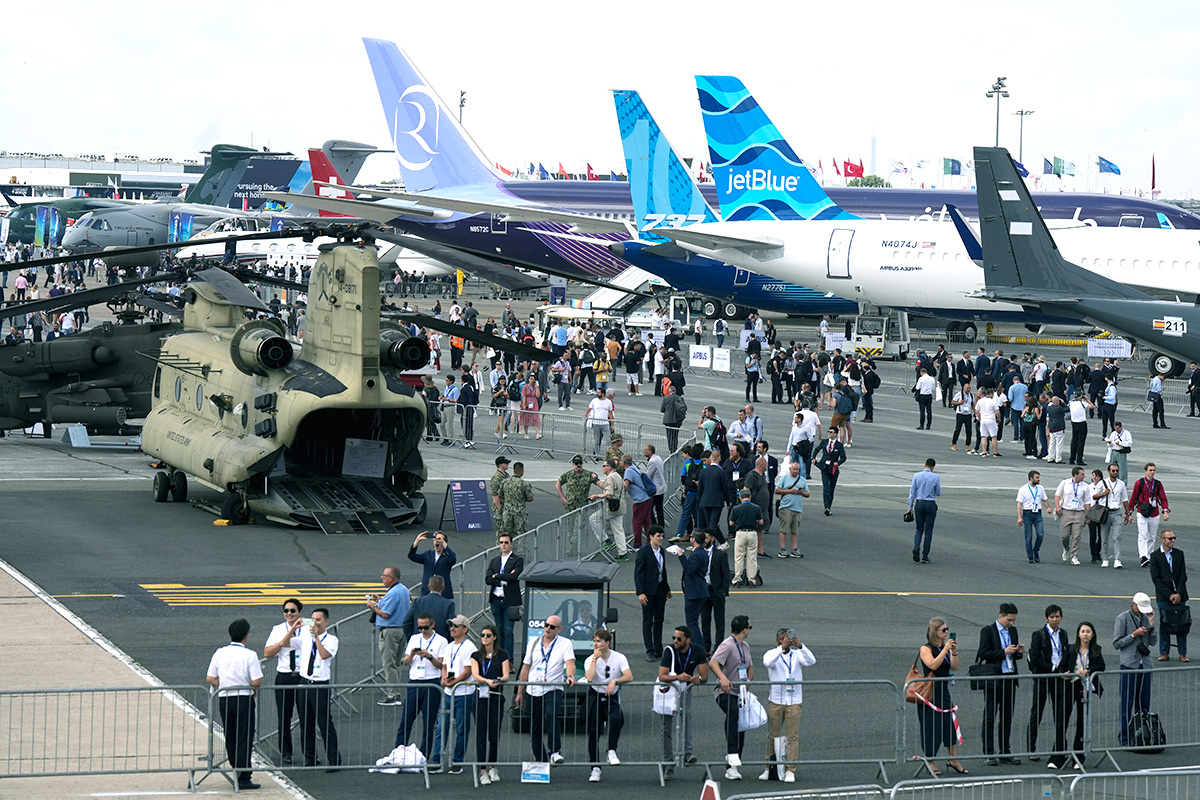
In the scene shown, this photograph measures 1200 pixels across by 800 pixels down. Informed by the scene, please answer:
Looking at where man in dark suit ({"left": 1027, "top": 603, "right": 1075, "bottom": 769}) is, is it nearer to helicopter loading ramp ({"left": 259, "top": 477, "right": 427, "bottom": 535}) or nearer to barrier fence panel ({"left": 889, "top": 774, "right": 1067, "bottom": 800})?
barrier fence panel ({"left": 889, "top": 774, "right": 1067, "bottom": 800})

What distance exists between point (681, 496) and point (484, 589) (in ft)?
26.1

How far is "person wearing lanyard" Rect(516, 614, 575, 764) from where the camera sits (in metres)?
12.1

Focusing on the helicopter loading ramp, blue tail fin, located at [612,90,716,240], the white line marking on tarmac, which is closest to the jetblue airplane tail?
blue tail fin, located at [612,90,716,240]

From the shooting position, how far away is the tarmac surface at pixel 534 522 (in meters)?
12.8

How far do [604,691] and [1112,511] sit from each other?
12.1 meters

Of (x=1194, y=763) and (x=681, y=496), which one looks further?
(x=681, y=496)

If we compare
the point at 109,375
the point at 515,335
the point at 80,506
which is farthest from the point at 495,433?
the point at 515,335

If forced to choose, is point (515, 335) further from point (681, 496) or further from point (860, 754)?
point (860, 754)

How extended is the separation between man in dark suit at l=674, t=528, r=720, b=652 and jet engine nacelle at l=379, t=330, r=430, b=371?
7.82 meters

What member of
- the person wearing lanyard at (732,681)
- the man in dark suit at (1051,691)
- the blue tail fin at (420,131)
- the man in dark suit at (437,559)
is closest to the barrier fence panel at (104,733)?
the man in dark suit at (437,559)

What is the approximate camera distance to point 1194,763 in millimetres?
12641

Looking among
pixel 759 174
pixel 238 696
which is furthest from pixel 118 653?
pixel 759 174

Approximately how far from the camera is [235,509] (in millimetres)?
22969

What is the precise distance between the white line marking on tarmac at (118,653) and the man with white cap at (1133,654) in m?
7.23
